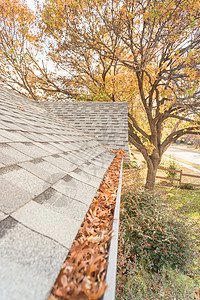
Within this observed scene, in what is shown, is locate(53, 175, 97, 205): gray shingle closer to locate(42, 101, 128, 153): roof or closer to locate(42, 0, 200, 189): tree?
locate(42, 101, 128, 153): roof

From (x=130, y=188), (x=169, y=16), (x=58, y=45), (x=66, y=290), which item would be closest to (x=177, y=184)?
(x=130, y=188)

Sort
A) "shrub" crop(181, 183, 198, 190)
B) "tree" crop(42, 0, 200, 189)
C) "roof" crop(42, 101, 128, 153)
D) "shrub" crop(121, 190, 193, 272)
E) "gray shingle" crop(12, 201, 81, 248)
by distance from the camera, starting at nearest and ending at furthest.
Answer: "gray shingle" crop(12, 201, 81, 248)
"shrub" crop(121, 190, 193, 272)
"roof" crop(42, 101, 128, 153)
"tree" crop(42, 0, 200, 189)
"shrub" crop(181, 183, 198, 190)

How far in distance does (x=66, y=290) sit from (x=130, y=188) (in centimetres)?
595

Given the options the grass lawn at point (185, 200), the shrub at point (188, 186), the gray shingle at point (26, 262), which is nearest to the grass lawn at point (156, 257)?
the gray shingle at point (26, 262)

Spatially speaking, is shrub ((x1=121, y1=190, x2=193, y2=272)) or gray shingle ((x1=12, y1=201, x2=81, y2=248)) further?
shrub ((x1=121, y1=190, x2=193, y2=272))

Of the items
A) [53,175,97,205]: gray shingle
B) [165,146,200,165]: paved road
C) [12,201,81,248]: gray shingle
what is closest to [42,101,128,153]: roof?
[53,175,97,205]: gray shingle

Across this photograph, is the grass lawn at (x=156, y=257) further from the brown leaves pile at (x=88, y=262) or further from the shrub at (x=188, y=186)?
the shrub at (x=188, y=186)

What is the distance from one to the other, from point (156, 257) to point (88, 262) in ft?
14.0

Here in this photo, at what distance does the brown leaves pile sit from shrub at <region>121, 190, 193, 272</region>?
292 centimetres

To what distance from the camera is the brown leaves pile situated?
2.64 feet

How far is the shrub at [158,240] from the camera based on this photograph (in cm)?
427

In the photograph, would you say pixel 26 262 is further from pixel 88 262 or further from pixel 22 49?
pixel 22 49

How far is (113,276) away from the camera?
100cm

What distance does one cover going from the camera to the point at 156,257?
4.34 m
